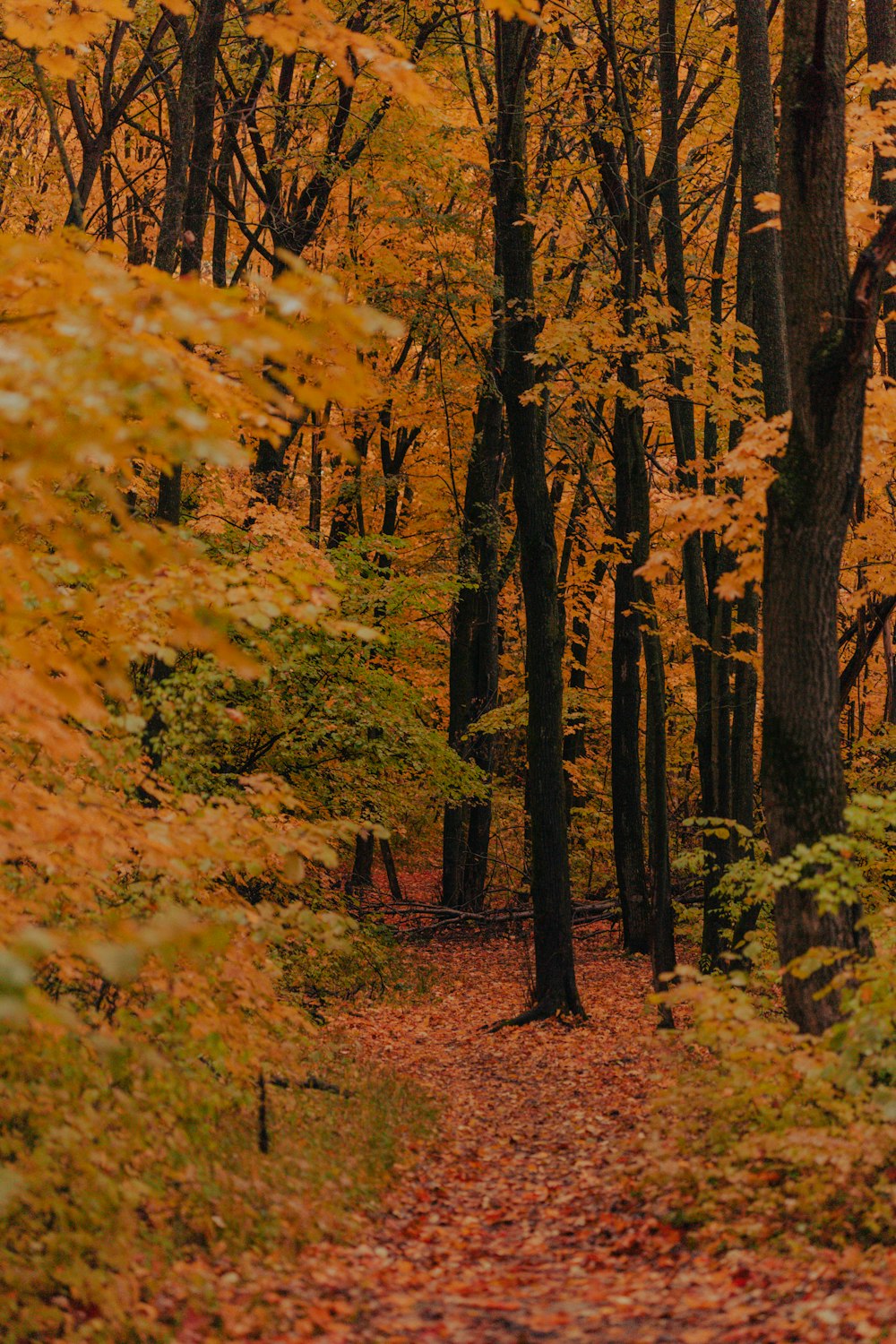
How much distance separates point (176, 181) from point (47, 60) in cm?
389

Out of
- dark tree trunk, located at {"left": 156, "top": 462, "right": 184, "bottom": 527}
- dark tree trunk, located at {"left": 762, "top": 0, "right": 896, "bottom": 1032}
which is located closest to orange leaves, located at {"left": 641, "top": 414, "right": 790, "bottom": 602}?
dark tree trunk, located at {"left": 762, "top": 0, "right": 896, "bottom": 1032}

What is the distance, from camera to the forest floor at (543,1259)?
4031 millimetres

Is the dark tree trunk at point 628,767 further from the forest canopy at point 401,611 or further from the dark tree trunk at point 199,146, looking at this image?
the dark tree trunk at point 199,146

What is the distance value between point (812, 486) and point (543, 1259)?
4.27 metres

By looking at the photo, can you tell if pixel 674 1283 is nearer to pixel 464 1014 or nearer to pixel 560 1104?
pixel 560 1104

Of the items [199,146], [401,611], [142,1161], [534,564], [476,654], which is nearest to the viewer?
[142,1161]

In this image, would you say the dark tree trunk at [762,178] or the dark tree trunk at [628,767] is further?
the dark tree trunk at [628,767]

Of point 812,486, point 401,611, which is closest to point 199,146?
point 401,611

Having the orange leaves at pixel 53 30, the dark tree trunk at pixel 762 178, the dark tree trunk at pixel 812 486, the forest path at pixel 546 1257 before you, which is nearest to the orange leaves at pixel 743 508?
the dark tree trunk at pixel 812 486

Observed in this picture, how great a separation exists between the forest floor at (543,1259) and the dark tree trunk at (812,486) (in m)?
1.67

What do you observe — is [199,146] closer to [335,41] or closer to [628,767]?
[335,41]

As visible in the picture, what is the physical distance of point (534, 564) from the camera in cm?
1141

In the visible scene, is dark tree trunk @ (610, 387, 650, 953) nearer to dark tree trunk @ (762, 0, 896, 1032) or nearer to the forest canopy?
the forest canopy

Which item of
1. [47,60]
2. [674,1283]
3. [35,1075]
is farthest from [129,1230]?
[47,60]
